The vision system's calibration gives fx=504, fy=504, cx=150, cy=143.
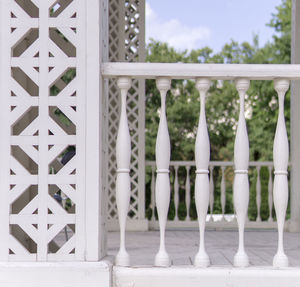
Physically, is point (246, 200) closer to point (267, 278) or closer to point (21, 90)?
point (267, 278)

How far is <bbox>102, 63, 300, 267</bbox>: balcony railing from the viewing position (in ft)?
8.19

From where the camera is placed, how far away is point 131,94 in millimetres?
6461

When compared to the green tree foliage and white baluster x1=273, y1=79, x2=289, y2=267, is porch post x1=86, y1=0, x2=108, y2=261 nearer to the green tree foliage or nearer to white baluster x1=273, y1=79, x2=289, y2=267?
white baluster x1=273, y1=79, x2=289, y2=267

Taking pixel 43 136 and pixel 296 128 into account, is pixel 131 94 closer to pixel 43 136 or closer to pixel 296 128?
pixel 296 128

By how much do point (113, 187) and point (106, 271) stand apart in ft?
13.0

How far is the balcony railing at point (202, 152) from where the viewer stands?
2.50 meters

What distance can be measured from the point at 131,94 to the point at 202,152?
13.3ft

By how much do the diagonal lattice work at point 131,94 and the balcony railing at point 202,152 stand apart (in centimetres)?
368

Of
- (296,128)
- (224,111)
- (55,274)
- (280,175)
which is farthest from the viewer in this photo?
(224,111)

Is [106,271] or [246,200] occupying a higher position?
[246,200]

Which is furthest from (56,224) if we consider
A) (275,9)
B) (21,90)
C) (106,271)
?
(275,9)

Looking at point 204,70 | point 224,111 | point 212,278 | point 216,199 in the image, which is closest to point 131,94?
point 204,70

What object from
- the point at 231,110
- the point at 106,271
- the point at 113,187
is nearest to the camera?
the point at 106,271

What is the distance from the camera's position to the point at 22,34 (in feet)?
8.06
